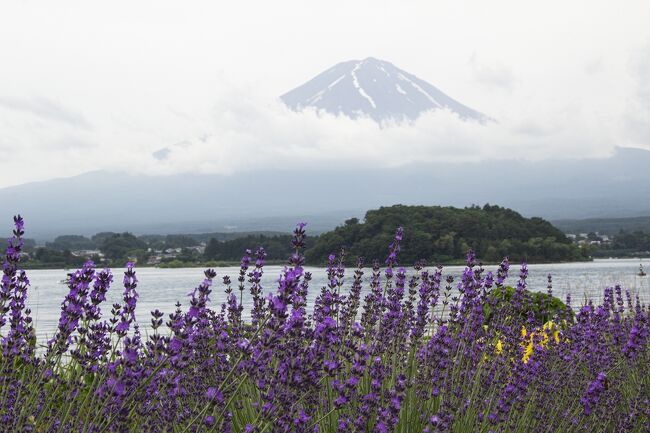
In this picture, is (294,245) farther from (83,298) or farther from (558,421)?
(558,421)

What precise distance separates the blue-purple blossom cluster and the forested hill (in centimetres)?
2777

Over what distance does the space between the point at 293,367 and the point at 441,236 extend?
37.0 metres

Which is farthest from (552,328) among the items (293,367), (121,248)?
(121,248)

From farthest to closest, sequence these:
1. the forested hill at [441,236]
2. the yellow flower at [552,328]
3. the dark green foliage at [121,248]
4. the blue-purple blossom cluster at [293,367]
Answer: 1. the dark green foliage at [121,248]
2. the forested hill at [441,236]
3. the yellow flower at [552,328]
4. the blue-purple blossom cluster at [293,367]

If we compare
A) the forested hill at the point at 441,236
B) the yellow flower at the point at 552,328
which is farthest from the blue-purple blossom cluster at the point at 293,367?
the forested hill at the point at 441,236

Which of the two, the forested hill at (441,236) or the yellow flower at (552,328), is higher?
the forested hill at (441,236)

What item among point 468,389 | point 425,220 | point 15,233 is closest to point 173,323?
point 15,233

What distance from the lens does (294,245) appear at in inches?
114

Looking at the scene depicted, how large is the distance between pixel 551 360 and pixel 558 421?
2.70ft

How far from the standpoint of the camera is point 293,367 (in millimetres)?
2785

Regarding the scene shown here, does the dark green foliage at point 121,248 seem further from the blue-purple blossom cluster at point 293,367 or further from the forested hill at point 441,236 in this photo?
the blue-purple blossom cluster at point 293,367

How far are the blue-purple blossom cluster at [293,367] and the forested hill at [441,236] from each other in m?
27.8

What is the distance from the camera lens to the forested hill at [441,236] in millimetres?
37500

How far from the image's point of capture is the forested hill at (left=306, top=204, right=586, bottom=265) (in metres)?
37.5
